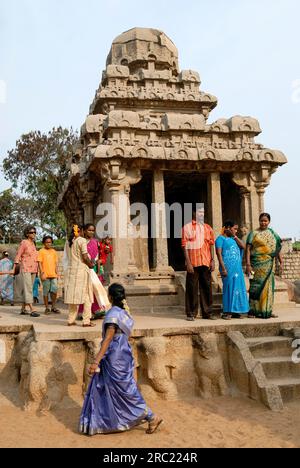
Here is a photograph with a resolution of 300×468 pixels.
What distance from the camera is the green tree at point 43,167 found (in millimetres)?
28703

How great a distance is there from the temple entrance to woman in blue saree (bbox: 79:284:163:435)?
5.90m

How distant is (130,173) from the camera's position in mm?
8734

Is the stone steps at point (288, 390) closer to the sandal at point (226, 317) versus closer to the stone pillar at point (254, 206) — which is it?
the sandal at point (226, 317)

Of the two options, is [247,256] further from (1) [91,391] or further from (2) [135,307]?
(1) [91,391]

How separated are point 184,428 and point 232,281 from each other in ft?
9.30

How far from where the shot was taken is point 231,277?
6949mm

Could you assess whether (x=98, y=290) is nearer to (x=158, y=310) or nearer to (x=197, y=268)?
(x=197, y=268)

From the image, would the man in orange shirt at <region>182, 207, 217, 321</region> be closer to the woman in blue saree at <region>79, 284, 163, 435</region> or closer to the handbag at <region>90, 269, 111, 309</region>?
the handbag at <region>90, 269, 111, 309</region>

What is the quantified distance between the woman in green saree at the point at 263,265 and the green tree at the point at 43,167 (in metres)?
22.5

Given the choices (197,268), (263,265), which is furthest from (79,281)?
(263,265)

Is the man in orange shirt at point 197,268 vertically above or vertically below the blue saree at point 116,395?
above

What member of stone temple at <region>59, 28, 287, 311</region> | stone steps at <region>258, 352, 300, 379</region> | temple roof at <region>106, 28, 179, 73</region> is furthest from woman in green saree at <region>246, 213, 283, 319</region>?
temple roof at <region>106, 28, 179, 73</region>

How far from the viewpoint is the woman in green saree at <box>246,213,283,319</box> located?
690cm

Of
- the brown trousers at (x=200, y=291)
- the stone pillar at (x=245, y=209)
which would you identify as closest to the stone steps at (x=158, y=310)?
the brown trousers at (x=200, y=291)
